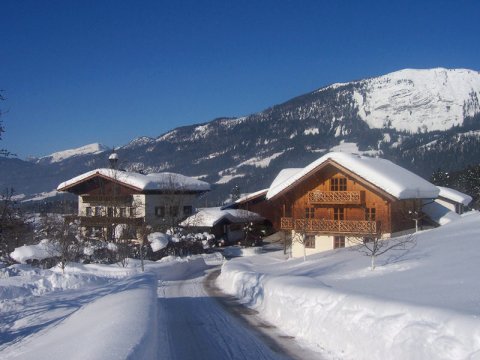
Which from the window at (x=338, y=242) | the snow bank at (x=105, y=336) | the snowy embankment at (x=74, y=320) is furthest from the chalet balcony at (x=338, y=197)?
the snow bank at (x=105, y=336)

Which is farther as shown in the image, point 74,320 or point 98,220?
point 98,220

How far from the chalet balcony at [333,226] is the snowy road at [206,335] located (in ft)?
62.5

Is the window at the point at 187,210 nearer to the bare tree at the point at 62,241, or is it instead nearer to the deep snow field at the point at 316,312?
the bare tree at the point at 62,241

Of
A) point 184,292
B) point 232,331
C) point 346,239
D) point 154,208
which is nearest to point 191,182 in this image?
point 154,208

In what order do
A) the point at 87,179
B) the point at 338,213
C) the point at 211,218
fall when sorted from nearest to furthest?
the point at 338,213 → the point at 211,218 → the point at 87,179

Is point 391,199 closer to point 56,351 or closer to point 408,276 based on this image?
point 408,276

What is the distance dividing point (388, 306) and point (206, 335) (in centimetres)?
453

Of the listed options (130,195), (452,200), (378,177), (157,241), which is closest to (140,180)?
(130,195)

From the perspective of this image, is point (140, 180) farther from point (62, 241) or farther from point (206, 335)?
point (206, 335)

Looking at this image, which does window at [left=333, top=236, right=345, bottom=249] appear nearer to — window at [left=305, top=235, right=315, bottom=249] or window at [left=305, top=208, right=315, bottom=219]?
window at [left=305, top=235, right=315, bottom=249]

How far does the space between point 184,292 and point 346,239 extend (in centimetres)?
1769

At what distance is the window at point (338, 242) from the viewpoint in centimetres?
3712

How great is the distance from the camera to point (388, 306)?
9484mm

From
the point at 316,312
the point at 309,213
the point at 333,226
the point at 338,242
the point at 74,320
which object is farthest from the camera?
the point at 309,213
